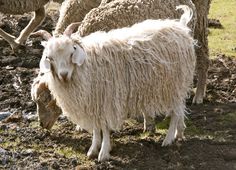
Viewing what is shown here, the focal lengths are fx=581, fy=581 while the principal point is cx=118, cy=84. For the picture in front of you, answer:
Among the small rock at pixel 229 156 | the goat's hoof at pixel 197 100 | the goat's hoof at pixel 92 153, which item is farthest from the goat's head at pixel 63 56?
the goat's hoof at pixel 197 100

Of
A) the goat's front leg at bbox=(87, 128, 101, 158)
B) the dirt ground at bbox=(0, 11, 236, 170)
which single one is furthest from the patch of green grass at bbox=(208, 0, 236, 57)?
the goat's front leg at bbox=(87, 128, 101, 158)

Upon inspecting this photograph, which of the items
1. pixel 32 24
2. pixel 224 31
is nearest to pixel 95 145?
pixel 32 24

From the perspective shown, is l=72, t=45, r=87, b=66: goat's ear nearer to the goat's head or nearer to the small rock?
the goat's head

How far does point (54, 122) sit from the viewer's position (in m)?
7.88

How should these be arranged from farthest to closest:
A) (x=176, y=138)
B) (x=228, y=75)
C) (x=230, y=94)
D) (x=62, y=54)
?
(x=228, y=75) < (x=230, y=94) < (x=176, y=138) < (x=62, y=54)

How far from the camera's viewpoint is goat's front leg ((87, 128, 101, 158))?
22.9ft

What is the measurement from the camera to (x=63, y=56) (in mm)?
6363

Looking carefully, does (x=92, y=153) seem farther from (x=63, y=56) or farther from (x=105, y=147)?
(x=63, y=56)

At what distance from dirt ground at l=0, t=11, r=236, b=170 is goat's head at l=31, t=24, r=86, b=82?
1118 millimetres

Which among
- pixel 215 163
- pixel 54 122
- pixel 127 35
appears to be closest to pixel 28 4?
pixel 54 122

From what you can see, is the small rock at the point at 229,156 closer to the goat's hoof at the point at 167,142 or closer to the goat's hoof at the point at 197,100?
the goat's hoof at the point at 167,142

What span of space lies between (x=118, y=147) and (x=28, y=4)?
14.3 feet

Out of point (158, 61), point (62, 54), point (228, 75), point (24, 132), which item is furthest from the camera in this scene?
point (228, 75)

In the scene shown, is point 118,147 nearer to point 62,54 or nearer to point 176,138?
point 176,138
